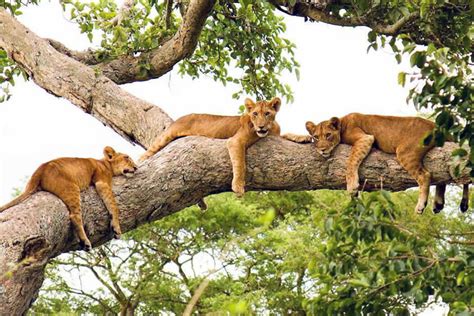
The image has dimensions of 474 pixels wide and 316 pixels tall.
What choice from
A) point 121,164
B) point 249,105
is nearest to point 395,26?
point 249,105

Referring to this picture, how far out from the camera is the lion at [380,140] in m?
6.41

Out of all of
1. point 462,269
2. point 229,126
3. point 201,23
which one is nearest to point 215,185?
point 229,126

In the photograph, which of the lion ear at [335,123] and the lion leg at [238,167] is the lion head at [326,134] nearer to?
the lion ear at [335,123]

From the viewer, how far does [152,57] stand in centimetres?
874

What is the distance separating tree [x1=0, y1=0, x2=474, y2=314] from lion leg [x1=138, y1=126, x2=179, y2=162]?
0.34 metres

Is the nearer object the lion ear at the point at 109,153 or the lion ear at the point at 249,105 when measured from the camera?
the lion ear at the point at 109,153

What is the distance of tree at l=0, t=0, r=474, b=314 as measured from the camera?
578cm

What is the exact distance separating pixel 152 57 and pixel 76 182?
2.48m

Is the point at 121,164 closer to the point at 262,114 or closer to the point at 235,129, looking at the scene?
the point at 235,129

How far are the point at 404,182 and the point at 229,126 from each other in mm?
1516

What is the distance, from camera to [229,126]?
7.26 m

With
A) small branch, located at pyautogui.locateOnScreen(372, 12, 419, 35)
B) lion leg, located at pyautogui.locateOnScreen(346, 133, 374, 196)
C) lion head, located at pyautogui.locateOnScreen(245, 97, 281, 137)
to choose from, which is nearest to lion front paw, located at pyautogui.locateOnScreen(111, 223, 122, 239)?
lion head, located at pyautogui.locateOnScreen(245, 97, 281, 137)

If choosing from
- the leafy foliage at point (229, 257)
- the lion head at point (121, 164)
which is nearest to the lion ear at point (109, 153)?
the lion head at point (121, 164)

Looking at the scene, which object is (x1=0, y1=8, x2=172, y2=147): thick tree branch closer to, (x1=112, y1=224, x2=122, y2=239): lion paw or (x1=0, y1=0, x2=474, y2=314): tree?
(x1=0, y1=0, x2=474, y2=314): tree
